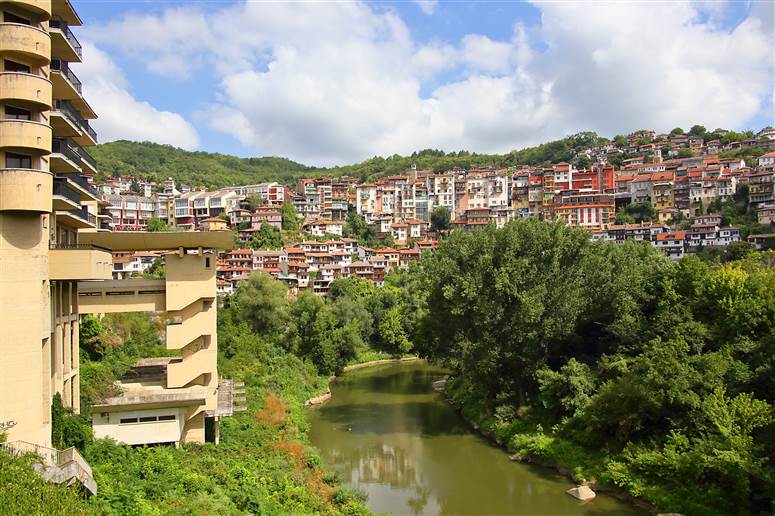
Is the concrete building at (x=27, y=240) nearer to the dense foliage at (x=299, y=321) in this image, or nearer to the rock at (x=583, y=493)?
the rock at (x=583, y=493)

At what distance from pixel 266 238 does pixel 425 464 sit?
157ft

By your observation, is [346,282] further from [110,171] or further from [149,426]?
[110,171]

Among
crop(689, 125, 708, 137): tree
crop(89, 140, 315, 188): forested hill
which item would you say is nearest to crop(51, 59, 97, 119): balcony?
crop(89, 140, 315, 188): forested hill

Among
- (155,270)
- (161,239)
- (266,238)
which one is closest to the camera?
(161,239)

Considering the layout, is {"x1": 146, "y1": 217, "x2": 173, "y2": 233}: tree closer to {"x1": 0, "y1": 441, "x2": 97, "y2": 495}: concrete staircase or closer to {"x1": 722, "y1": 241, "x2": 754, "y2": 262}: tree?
{"x1": 722, "y1": 241, "x2": 754, "y2": 262}: tree

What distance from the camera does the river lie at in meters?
17.4

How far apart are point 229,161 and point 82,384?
12686 cm

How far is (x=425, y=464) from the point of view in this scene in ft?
69.1

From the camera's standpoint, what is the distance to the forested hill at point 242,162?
10669cm

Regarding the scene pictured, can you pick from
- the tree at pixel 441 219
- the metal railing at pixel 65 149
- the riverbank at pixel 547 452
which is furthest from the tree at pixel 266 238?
the metal railing at pixel 65 149

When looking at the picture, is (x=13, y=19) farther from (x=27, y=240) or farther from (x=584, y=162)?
(x=584, y=162)

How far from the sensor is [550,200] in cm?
7875

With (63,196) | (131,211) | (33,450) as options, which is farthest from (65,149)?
(131,211)

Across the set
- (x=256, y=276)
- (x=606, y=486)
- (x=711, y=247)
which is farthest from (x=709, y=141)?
(x=606, y=486)
